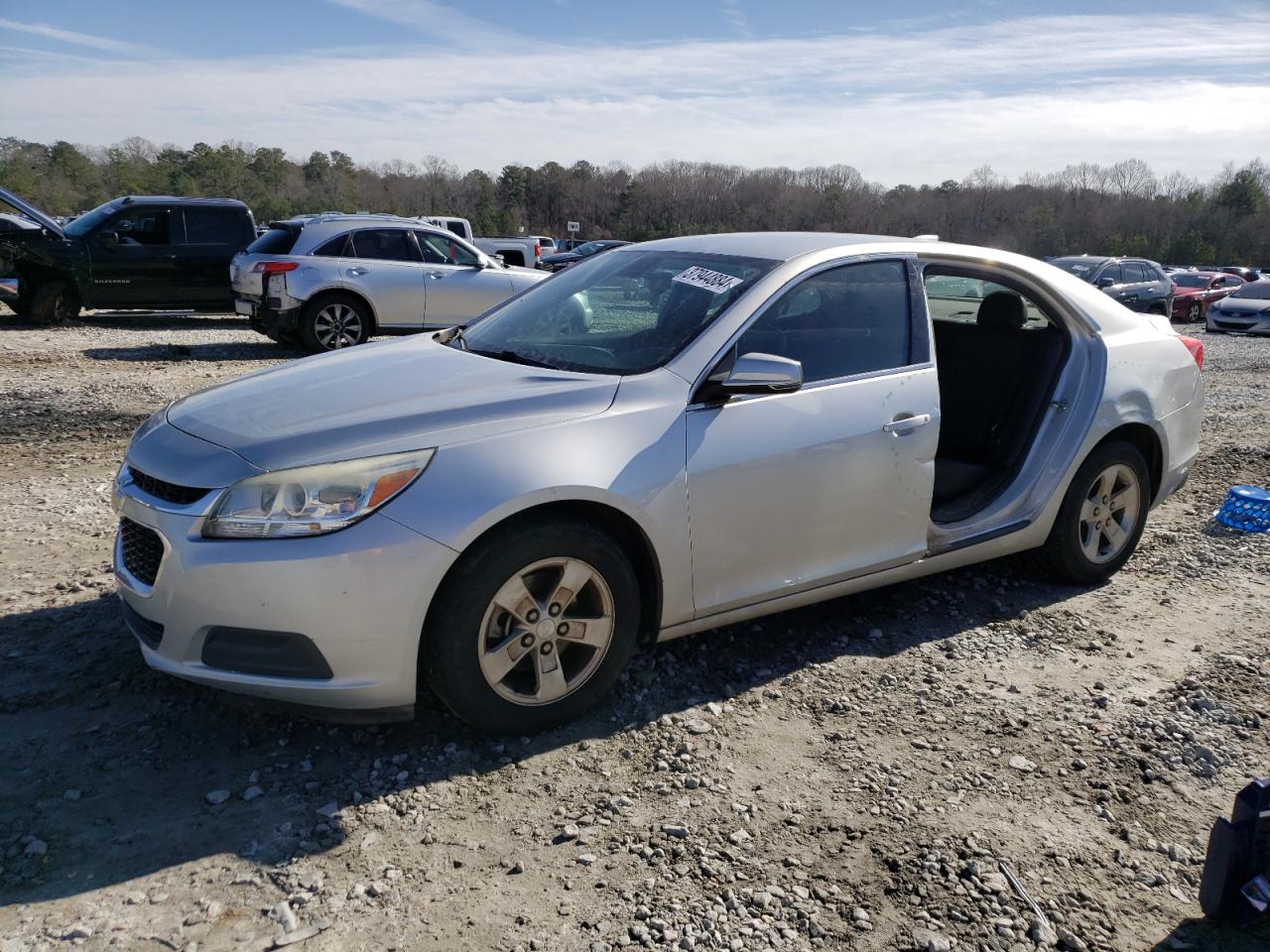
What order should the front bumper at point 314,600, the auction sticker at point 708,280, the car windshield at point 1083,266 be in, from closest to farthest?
the front bumper at point 314,600, the auction sticker at point 708,280, the car windshield at point 1083,266

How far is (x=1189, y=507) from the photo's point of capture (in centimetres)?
641

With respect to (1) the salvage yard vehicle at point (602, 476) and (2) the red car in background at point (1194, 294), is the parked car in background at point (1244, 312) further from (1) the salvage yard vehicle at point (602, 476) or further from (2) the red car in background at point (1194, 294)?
(1) the salvage yard vehicle at point (602, 476)

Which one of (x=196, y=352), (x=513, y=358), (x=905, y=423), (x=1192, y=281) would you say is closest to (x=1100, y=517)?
(x=905, y=423)

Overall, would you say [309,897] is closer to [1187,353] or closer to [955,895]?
[955,895]

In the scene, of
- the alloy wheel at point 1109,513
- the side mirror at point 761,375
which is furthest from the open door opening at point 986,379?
the side mirror at point 761,375

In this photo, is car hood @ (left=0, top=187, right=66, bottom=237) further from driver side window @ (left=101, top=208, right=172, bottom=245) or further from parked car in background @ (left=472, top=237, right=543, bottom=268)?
parked car in background @ (left=472, top=237, right=543, bottom=268)

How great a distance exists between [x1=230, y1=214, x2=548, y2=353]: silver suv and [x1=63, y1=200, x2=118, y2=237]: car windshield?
3.14 meters

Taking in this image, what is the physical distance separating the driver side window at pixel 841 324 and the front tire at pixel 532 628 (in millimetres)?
1013

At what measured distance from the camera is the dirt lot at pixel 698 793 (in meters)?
2.50

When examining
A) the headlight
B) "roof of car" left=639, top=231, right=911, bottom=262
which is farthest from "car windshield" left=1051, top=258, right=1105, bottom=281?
the headlight

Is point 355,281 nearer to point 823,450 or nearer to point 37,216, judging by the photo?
point 37,216

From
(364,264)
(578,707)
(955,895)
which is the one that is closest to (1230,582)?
(955,895)

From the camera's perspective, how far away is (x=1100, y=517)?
15.9 ft

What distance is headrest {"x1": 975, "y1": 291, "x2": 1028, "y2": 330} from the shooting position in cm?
500
